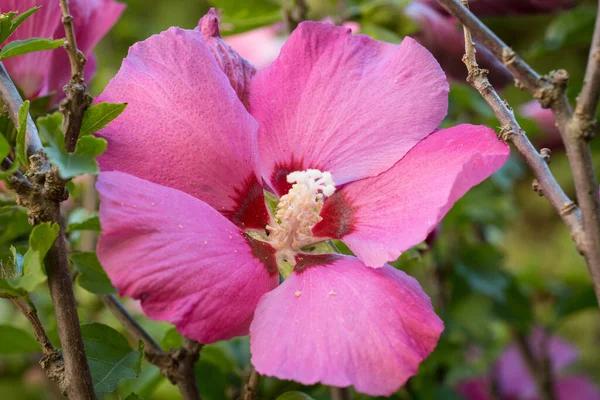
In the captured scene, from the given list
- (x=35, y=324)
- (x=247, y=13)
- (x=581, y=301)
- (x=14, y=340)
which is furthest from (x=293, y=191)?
(x=581, y=301)

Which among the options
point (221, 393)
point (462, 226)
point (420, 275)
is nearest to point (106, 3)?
point (221, 393)

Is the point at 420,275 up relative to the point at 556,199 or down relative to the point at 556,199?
down

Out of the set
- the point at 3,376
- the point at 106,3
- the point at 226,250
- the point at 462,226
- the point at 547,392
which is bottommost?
the point at 3,376

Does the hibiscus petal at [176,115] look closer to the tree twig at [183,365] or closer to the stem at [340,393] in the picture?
the tree twig at [183,365]

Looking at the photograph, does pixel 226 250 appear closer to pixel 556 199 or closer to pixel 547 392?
pixel 556 199

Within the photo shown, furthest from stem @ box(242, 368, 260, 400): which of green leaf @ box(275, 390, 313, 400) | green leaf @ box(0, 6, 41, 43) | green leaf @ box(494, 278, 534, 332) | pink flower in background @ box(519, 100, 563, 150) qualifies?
pink flower in background @ box(519, 100, 563, 150)

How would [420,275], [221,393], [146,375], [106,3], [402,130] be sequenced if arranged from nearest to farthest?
[402,130] → [106,3] → [221,393] → [146,375] → [420,275]

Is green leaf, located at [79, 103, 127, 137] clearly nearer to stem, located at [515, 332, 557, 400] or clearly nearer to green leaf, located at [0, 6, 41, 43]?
green leaf, located at [0, 6, 41, 43]
